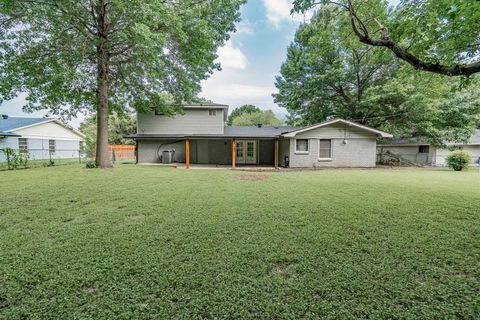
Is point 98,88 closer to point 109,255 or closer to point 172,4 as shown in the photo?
point 172,4

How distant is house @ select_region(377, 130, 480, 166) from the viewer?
17969mm

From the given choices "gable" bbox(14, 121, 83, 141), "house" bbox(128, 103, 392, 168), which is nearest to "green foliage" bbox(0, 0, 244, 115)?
"house" bbox(128, 103, 392, 168)

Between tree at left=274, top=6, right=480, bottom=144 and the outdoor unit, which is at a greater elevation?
tree at left=274, top=6, right=480, bottom=144

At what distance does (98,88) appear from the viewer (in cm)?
1109

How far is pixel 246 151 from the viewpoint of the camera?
1564 centimetres

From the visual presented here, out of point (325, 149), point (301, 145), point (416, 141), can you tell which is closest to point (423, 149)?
point (416, 141)

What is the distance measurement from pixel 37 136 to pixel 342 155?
84.7ft

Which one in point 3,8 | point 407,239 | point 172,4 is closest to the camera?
point 407,239

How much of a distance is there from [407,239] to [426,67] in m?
3.33

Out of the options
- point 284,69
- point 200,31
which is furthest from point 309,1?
point 284,69

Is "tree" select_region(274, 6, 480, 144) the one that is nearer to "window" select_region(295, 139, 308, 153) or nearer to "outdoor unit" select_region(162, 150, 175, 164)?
"window" select_region(295, 139, 308, 153)

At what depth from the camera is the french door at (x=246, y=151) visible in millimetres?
15571

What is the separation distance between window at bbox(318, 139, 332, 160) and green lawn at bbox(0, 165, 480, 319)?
28.7 feet

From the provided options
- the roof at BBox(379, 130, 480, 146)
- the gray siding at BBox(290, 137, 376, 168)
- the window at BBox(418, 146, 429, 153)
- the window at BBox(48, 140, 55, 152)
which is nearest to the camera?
the gray siding at BBox(290, 137, 376, 168)
